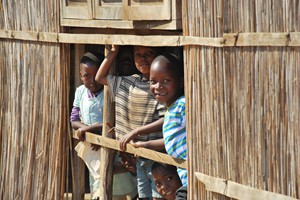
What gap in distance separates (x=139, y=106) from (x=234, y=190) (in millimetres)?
1605

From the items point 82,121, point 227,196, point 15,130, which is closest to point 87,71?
point 82,121

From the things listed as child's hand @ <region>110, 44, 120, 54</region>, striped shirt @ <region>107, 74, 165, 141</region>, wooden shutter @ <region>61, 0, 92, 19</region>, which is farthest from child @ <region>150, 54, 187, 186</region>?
wooden shutter @ <region>61, 0, 92, 19</region>

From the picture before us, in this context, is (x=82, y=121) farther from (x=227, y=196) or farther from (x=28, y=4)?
(x=227, y=196)

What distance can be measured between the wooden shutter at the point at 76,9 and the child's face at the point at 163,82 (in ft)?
3.20

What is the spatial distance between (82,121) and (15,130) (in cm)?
87

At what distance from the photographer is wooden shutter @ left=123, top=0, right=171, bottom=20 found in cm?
621

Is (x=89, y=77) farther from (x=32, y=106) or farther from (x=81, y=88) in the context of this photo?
(x=32, y=106)

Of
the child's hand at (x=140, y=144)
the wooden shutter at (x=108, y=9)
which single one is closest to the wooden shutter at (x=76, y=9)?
the wooden shutter at (x=108, y=9)

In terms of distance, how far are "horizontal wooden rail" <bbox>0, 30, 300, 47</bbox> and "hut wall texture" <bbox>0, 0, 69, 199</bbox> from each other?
2.7 inches

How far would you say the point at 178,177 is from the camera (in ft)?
22.0

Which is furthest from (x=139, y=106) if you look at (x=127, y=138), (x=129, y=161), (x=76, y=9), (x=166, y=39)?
(x=76, y=9)

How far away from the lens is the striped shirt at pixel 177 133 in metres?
6.29

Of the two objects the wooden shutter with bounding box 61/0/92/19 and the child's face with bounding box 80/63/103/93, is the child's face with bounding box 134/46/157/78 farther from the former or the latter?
the child's face with bounding box 80/63/103/93

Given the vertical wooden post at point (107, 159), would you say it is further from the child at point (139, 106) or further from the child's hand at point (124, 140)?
the child's hand at point (124, 140)
